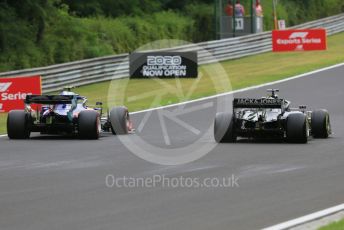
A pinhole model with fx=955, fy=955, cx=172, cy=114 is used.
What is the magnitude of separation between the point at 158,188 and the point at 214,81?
81.6 ft

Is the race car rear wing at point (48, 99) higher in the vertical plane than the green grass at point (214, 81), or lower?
lower

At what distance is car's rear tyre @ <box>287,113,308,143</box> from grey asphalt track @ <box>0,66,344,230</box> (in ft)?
0.91

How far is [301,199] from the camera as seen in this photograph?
10883mm

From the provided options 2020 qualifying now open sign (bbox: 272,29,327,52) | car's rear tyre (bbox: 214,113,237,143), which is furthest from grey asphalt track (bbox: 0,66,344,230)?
2020 qualifying now open sign (bbox: 272,29,327,52)

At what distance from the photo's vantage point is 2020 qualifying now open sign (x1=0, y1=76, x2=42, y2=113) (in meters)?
25.4

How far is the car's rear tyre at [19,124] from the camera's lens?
62.8ft

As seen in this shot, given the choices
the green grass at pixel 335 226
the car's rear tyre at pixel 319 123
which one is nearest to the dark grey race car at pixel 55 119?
the car's rear tyre at pixel 319 123

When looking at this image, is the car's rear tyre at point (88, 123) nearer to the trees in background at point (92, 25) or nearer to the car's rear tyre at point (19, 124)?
the car's rear tyre at point (19, 124)

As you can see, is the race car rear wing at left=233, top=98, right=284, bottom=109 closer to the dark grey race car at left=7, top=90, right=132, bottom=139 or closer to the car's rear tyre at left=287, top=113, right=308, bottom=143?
the car's rear tyre at left=287, top=113, right=308, bottom=143

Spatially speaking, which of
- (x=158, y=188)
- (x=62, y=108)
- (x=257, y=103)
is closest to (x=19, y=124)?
(x=62, y=108)

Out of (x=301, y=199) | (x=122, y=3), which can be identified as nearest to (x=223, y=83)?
(x=122, y=3)

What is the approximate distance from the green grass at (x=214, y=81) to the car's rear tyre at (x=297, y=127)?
27.3ft

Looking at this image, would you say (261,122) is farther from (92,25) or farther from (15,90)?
(92,25)

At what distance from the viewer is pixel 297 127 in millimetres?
17547
